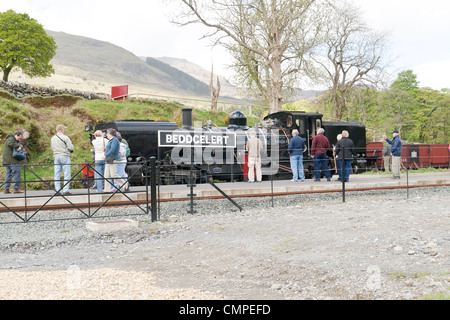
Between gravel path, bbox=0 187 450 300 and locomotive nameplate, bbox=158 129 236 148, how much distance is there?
158 inches

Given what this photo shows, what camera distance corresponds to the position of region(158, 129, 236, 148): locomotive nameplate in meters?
13.4

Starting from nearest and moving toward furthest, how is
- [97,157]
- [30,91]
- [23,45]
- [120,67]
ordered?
[97,157]
[30,91]
[23,45]
[120,67]

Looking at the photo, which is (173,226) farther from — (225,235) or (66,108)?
(66,108)

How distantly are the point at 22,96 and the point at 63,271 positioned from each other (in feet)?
65.8

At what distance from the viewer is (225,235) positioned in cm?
768

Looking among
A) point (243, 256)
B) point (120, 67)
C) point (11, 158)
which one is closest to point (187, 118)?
point (11, 158)

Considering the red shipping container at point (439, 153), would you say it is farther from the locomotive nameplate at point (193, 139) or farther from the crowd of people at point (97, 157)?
the crowd of people at point (97, 157)

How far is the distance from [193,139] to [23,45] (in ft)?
91.7

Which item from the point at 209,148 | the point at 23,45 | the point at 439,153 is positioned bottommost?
the point at 439,153

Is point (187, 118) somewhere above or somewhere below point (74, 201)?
above

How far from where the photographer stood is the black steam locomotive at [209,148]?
13391mm

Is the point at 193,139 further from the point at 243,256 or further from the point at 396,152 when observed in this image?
the point at 243,256

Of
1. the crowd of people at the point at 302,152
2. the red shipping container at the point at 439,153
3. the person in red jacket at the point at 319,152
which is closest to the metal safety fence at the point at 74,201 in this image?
the crowd of people at the point at 302,152

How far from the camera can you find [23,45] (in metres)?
35.0
